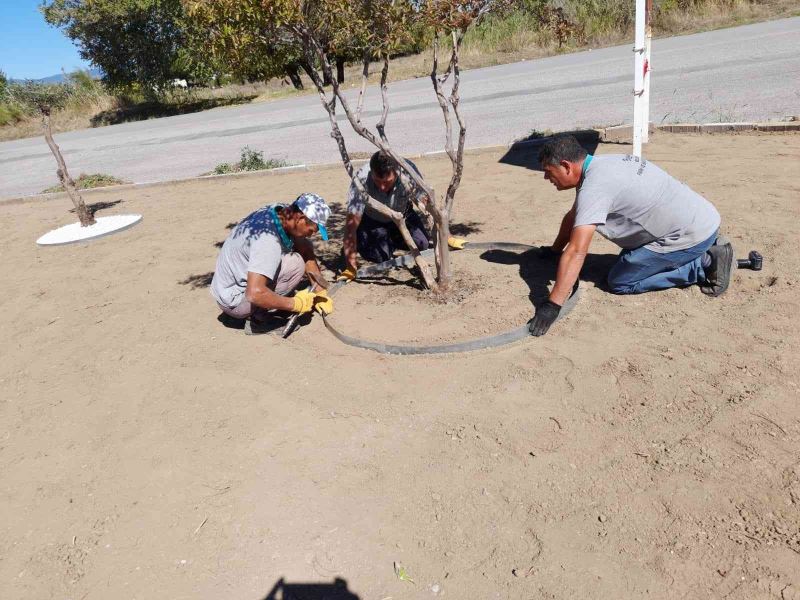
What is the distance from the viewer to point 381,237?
5.23 m

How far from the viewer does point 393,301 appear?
14.6 feet

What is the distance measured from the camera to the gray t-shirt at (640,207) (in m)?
3.50

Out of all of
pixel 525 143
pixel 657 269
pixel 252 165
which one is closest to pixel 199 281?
pixel 657 269

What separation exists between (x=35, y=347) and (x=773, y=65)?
12.4m

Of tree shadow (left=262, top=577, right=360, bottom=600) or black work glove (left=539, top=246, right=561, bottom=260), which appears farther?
black work glove (left=539, top=246, right=561, bottom=260)

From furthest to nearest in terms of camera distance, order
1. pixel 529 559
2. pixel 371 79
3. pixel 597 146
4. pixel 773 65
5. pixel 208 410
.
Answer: pixel 371 79 < pixel 773 65 < pixel 597 146 < pixel 208 410 < pixel 529 559

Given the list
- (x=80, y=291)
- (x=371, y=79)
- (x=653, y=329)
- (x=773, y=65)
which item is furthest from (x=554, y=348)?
(x=371, y=79)

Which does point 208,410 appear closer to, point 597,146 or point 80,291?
point 80,291

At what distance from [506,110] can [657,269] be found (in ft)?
26.9

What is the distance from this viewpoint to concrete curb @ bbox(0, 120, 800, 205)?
7172 millimetres

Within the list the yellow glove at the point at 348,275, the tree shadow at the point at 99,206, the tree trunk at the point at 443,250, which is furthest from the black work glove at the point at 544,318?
the tree shadow at the point at 99,206

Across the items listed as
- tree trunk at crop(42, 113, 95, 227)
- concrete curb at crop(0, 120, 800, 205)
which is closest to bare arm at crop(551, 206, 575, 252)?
concrete curb at crop(0, 120, 800, 205)

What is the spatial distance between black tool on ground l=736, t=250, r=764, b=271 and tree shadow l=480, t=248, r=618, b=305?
0.86m

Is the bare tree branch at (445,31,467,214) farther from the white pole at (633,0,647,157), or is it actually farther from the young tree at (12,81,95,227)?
the young tree at (12,81,95,227)
